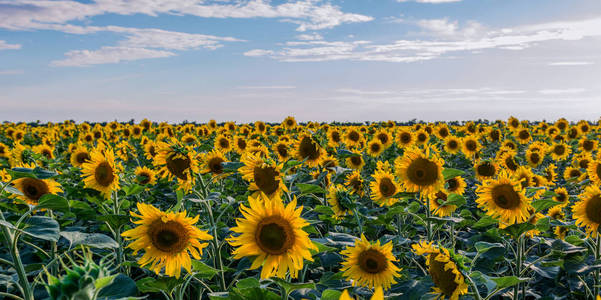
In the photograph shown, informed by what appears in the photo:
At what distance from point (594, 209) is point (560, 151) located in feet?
28.0

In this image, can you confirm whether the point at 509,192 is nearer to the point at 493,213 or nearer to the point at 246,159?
the point at 493,213

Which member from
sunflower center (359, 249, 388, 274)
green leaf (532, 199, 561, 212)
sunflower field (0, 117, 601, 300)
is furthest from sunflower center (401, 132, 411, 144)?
sunflower center (359, 249, 388, 274)

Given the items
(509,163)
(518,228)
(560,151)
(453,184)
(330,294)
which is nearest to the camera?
(330,294)

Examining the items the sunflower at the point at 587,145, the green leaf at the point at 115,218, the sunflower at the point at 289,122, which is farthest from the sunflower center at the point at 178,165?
the sunflower at the point at 587,145

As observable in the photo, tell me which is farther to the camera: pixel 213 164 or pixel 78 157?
pixel 78 157

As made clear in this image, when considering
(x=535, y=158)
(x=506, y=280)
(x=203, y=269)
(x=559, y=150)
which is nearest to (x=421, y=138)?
(x=535, y=158)

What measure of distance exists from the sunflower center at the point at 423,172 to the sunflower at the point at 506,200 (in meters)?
0.73

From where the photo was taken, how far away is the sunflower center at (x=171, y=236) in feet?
8.54

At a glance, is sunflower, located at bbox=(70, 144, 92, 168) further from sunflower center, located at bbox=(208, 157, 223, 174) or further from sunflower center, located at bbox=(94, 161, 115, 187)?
sunflower center, located at bbox=(94, 161, 115, 187)

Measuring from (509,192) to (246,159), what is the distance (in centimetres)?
273

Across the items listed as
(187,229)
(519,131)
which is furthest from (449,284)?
(519,131)

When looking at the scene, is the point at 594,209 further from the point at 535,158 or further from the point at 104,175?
the point at 535,158

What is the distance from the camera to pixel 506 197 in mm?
4215

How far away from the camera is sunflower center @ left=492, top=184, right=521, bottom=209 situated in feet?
13.7
